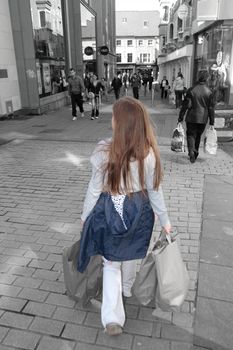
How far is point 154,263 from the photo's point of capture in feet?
7.88

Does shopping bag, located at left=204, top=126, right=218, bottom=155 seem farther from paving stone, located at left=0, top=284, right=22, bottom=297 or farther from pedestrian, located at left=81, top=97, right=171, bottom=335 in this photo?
paving stone, located at left=0, top=284, right=22, bottom=297

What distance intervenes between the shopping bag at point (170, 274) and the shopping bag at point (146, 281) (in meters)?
0.09

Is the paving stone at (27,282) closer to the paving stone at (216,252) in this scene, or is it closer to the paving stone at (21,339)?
the paving stone at (21,339)

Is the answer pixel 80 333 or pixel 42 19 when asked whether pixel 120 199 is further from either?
pixel 42 19

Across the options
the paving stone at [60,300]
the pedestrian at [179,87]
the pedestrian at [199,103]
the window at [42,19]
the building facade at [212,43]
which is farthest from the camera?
the pedestrian at [179,87]

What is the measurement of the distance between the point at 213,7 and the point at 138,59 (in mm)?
65685

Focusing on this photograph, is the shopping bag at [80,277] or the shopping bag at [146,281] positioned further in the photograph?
the shopping bag at [80,277]

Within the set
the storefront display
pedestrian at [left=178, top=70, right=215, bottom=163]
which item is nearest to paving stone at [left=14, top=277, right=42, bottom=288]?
pedestrian at [left=178, top=70, right=215, bottom=163]

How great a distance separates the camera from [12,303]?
288 centimetres

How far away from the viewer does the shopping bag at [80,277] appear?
2594mm

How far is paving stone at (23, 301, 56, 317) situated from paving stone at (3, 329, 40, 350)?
0.22 meters

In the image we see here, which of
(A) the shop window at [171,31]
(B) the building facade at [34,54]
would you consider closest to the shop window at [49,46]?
(B) the building facade at [34,54]

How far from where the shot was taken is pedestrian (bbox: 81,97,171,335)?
7.19 feet

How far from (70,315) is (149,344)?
69 cm
